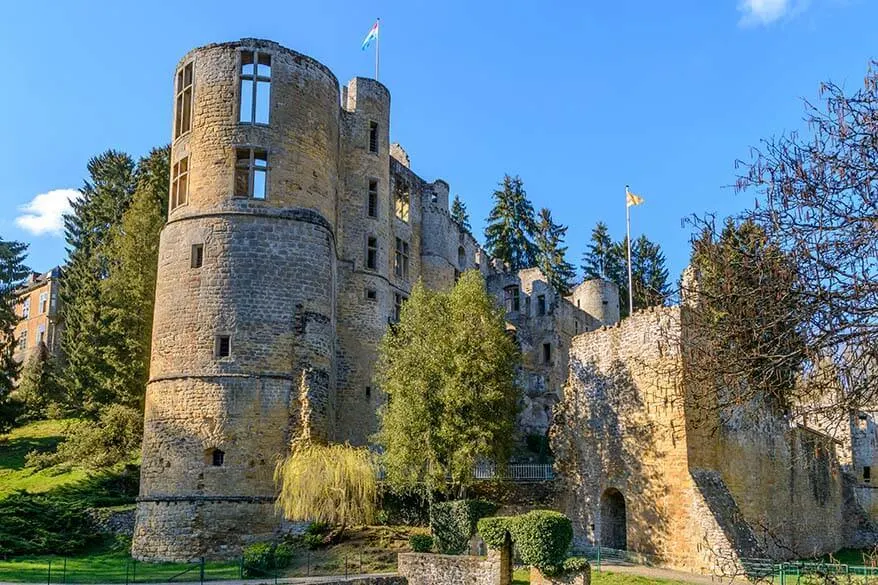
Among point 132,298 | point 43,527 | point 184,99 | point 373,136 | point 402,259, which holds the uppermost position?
point 373,136

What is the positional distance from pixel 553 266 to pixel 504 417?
37.3 meters

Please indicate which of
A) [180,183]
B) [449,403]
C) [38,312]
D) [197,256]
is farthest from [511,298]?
[38,312]

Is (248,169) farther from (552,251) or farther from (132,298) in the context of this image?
(552,251)

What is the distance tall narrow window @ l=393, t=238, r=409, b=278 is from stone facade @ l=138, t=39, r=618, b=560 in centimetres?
492

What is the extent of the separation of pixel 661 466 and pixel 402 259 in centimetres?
1961

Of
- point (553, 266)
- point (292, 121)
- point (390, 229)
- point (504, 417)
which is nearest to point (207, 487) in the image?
point (504, 417)

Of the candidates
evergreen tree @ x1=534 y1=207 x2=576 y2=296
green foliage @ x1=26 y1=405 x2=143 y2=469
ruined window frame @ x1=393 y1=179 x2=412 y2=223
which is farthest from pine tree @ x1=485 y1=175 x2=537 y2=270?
green foliage @ x1=26 y1=405 x2=143 y2=469

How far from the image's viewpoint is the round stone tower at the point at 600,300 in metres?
57.2

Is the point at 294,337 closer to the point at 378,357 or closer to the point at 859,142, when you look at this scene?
the point at 378,357

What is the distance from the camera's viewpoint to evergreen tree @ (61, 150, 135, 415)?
3869 centimetres

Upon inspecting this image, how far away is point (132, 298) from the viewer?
38.1m

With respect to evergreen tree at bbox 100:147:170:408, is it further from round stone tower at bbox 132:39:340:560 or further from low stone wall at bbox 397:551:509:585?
low stone wall at bbox 397:551:509:585

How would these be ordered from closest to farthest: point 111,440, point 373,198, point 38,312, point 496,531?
point 496,531
point 111,440
point 373,198
point 38,312

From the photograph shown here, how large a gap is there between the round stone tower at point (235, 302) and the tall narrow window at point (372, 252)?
16.4 feet
